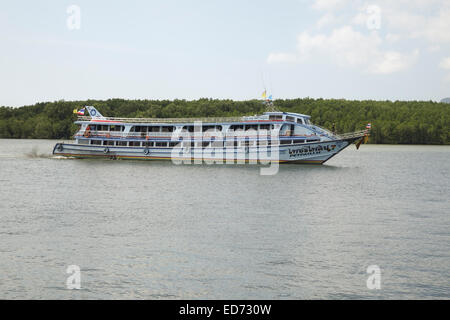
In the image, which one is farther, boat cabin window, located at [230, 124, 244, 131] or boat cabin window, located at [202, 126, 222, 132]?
boat cabin window, located at [202, 126, 222, 132]

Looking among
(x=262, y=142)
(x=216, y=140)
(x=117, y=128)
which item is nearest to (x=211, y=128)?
(x=216, y=140)

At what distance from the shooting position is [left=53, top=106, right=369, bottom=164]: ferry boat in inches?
2628

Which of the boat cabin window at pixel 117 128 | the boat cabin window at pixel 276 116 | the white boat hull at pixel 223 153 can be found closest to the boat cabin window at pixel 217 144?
the white boat hull at pixel 223 153

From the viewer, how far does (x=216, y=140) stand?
7069 centimetres

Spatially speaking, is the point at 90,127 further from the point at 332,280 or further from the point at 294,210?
the point at 332,280

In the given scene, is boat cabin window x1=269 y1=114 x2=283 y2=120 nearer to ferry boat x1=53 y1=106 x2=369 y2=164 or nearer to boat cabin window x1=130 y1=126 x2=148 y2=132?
ferry boat x1=53 y1=106 x2=369 y2=164

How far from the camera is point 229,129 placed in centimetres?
6938

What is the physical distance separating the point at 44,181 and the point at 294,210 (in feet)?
99.1

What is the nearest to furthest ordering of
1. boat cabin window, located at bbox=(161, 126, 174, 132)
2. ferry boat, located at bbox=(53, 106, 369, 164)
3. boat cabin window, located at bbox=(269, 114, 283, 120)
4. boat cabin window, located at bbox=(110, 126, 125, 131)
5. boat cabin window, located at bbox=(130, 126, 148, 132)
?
boat cabin window, located at bbox=(269, 114, 283, 120)
ferry boat, located at bbox=(53, 106, 369, 164)
boat cabin window, located at bbox=(161, 126, 174, 132)
boat cabin window, located at bbox=(130, 126, 148, 132)
boat cabin window, located at bbox=(110, 126, 125, 131)

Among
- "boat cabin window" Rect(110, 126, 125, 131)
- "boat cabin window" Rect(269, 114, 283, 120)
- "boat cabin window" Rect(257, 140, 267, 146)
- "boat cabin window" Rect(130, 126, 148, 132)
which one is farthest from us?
"boat cabin window" Rect(110, 126, 125, 131)

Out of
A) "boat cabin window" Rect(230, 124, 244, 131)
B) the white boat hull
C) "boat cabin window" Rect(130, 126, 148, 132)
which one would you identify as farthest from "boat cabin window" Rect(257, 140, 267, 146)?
"boat cabin window" Rect(130, 126, 148, 132)

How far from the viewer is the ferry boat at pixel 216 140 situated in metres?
66.8

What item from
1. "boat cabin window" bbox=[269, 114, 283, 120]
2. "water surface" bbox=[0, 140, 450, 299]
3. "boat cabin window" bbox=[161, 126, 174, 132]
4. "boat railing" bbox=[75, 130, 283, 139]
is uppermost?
"boat cabin window" bbox=[269, 114, 283, 120]
